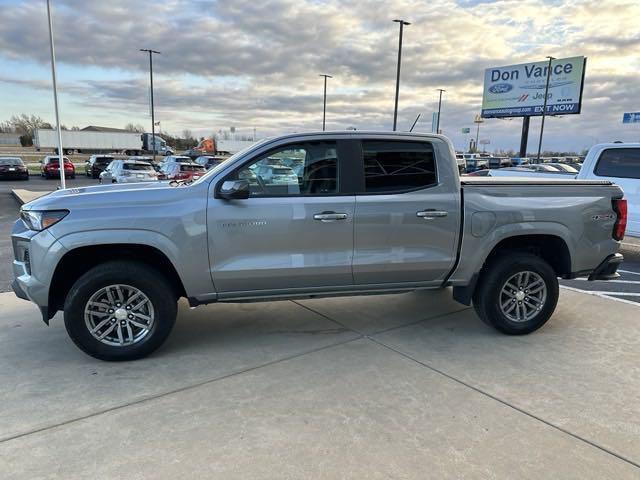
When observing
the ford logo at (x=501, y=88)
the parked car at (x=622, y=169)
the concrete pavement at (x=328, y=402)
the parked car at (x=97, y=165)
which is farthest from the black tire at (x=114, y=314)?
the ford logo at (x=501, y=88)

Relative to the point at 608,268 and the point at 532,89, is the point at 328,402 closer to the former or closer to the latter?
the point at 608,268

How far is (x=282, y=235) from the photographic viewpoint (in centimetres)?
403

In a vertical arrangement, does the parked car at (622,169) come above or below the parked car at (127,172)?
above

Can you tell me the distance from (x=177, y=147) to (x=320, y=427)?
331 feet

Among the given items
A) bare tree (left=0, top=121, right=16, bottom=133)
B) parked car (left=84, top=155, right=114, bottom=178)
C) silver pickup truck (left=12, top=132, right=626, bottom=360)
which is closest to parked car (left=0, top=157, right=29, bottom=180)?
parked car (left=84, top=155, right=114, bottom=178)

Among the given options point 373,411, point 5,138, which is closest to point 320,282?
point 373,411

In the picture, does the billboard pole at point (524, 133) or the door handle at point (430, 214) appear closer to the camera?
the door handle at point (430, 214)

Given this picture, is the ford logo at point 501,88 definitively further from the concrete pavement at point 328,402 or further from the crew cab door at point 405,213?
the crew cab door at point 405,213

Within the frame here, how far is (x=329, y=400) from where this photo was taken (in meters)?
3.37

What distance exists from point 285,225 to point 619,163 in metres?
7.40

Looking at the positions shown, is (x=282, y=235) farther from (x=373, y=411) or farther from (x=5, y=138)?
(x=5, y=138)

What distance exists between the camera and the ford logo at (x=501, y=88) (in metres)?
45.6

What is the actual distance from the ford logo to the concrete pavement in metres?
46.0

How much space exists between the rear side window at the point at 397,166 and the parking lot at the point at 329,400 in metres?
1.48
